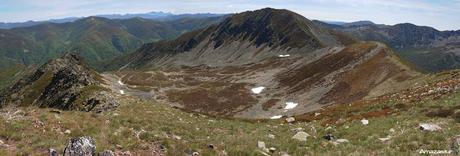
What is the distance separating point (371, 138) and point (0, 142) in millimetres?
19665

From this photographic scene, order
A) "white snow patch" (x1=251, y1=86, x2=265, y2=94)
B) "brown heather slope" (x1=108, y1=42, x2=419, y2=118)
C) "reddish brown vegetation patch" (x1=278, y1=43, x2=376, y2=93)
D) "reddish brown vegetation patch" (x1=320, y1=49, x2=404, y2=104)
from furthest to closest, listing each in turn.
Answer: "white snow patch" (x1=251, y1=86, x2=265, y2=94) < "reddish brown vegetation patch" (x1=278, y1=43, x2=376, y2=93) < "brown heather slope" (x1=108, y1=42, x2=419, y2=118) < "reddish brown vegetation patch" (x1=320, y1=49, x2=404, y2=104)

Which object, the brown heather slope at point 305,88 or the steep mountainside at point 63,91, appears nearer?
the steep mountainside at point 63,91

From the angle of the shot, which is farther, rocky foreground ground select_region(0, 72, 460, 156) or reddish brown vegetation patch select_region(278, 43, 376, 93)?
reddish brown vegetation patch select_region(278, 43, 376, 93)

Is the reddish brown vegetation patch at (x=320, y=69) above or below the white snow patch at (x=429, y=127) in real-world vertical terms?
below

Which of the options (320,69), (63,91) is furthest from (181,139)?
(320,69)

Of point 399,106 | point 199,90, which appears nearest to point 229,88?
point 199,90

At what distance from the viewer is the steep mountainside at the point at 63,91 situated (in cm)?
6722

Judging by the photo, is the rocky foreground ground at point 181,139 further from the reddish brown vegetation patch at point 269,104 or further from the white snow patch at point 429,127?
the reddish brown vegetation patch at point 269,104

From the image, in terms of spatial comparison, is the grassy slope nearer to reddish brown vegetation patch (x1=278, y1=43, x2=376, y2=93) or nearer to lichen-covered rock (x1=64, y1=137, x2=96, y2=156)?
lichen-covered rock (x1=64, y1=137, x2=96, y2=156)

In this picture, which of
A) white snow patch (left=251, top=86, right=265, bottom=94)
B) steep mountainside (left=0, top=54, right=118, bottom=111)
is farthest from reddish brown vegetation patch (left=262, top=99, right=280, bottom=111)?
steep mountainside (left=0, top=54, right=118, bottom=111)

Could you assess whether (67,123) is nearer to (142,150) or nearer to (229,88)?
(142,150)

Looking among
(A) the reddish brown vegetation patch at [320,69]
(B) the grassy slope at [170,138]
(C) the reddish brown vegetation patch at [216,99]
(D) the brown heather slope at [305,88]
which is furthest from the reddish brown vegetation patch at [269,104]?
(B) the grassy slope at [170,138]

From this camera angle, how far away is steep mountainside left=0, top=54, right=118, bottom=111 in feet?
221

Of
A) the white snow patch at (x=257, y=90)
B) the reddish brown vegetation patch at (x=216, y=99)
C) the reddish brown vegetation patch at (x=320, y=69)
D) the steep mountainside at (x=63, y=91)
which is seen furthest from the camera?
the white snow patch at (x=257, y=90)
